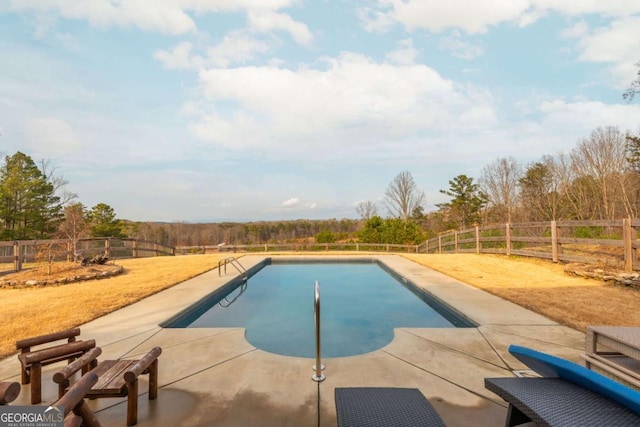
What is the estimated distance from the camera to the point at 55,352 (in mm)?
2354

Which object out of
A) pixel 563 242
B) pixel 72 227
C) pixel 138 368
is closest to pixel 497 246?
pixel 563 242

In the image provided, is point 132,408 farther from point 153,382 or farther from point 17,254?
point 17,254

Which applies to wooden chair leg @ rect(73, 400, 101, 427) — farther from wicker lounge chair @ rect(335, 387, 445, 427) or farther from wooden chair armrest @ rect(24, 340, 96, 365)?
wicker lounge chair @ rect(335, 387, 445, 427)

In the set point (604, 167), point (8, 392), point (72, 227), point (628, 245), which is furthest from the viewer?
point (604, 167)

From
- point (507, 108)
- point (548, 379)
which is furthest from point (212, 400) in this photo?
point (507, 108)

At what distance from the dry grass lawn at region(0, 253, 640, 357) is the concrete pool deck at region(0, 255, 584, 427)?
1.74 ft

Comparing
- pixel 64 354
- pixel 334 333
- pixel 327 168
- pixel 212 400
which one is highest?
pixel 327 168

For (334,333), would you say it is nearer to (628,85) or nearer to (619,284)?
(619,284)

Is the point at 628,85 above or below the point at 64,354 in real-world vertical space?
above

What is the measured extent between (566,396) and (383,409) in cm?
89

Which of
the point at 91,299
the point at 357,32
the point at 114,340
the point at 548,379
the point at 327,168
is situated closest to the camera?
the point at 548,379

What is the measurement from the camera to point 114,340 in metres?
3.63

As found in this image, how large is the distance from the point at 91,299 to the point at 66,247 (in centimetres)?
585

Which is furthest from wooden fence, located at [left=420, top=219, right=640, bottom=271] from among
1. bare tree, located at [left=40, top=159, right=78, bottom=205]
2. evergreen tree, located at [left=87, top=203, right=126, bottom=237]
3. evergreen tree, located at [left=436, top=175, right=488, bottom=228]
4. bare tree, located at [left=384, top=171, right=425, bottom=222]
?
bare tree, located at [left=40, top=159, right=78, bottom=205]
